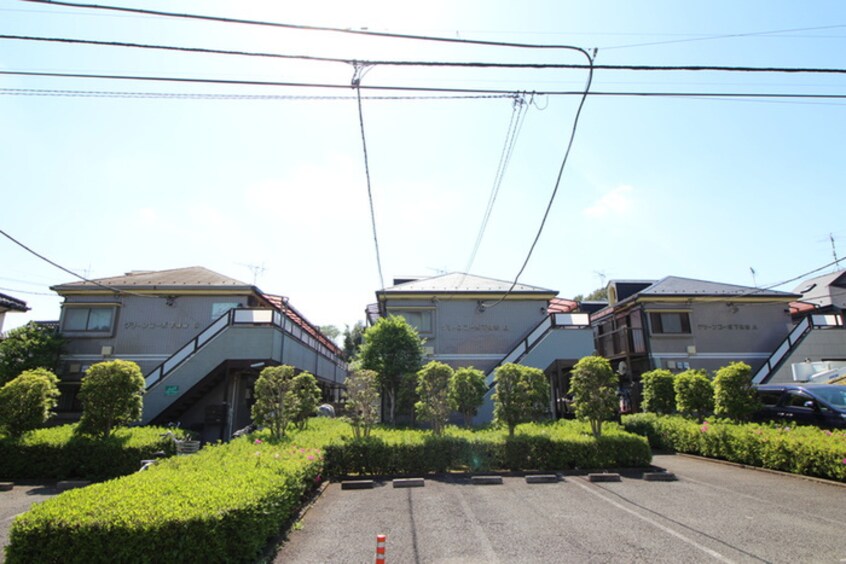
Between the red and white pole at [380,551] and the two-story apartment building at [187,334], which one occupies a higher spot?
the two-story apartment building at [187,334]

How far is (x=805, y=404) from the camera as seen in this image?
1162 centimetres

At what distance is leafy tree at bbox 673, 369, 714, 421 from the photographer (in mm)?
13711

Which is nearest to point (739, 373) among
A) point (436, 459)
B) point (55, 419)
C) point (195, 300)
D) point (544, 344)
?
point (544, 344)

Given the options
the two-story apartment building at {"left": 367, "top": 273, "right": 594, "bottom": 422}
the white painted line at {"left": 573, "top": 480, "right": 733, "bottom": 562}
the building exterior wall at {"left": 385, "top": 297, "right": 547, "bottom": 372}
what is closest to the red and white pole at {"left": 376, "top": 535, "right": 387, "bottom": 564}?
the white painted line at {"left": 573, "top": 480, "right": 733, "bottom": 562}

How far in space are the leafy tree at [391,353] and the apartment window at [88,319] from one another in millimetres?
11769

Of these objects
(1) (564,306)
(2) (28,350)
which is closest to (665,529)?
(1) (564,306)

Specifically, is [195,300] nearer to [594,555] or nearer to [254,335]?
[254,335]

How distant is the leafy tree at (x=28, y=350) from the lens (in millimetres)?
16328

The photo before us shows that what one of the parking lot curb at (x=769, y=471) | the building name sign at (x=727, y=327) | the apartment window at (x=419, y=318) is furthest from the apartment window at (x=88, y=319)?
the building name sign at (x=727, y=327)

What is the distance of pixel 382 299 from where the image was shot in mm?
19766

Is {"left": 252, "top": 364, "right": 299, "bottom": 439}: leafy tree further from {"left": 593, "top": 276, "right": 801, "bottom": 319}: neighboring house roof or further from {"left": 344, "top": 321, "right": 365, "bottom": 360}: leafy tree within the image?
{"left": 344, "top": 321, "right": 365, "bottom": 360}: leafy tree

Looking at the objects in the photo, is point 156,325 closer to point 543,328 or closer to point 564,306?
point 543,328

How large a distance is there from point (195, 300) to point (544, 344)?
15.1 meters

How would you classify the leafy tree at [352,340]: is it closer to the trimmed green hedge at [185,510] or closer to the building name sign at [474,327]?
the building name sign at [474,327]
